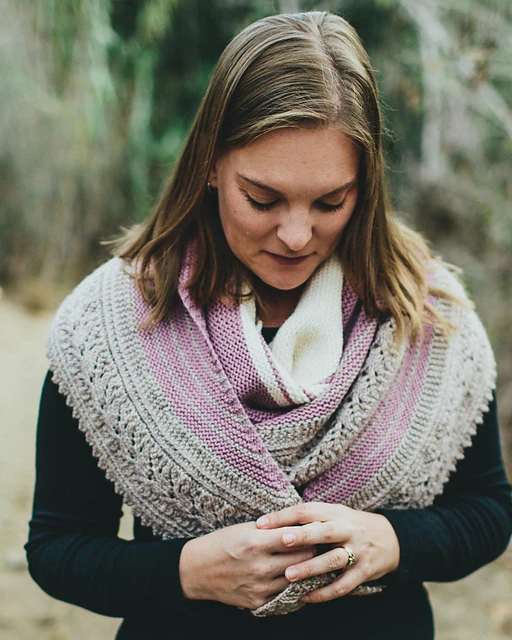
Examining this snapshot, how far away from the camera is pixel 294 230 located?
1.22 meters

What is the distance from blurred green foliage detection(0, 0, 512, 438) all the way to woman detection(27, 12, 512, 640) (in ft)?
4.99

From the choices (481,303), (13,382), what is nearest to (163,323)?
(481,303)

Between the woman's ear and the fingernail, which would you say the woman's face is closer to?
the woman's ear

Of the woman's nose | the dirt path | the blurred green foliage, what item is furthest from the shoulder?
the dirt path

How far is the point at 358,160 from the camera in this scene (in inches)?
50.0

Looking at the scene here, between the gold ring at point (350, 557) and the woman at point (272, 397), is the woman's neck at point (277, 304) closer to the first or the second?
the woman at point (272, 397)

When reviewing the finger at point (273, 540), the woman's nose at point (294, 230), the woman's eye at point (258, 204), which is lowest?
the finger at point (273, 540)

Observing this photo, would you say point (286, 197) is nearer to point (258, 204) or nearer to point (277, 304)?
point (258, 204)

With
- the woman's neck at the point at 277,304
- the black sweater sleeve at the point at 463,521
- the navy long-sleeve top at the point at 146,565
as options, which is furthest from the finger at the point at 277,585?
the woman's neck at the point at 277,304

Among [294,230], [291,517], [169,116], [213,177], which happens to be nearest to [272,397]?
[291,517]

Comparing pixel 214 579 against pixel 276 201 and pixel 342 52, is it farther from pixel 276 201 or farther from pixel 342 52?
pixel 342 52

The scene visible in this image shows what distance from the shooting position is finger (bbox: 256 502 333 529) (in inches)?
48.1

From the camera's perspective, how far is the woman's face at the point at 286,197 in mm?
1184

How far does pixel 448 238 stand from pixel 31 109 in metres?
3.11
